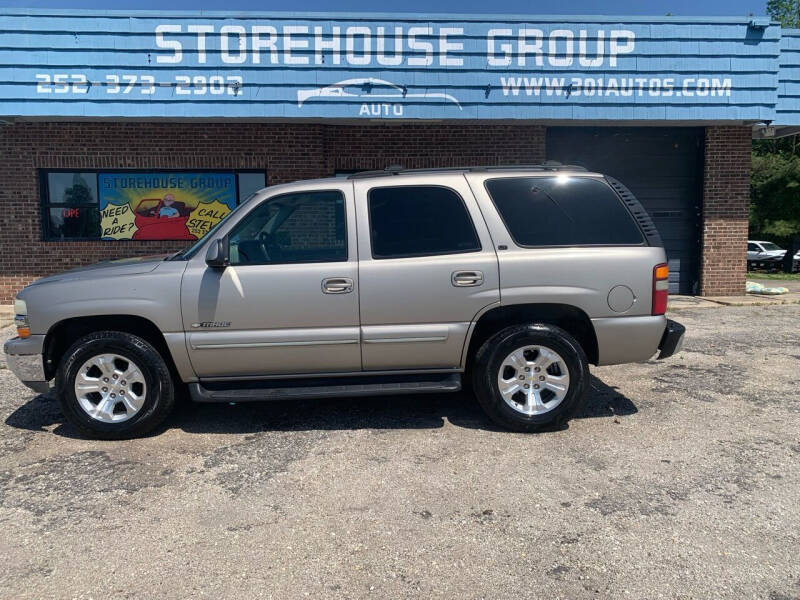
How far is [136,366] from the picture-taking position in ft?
14.5

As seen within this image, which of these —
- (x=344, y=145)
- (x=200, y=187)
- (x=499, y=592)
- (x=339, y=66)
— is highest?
(x=339, y=66)

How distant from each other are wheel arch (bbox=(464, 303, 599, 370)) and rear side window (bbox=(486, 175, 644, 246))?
1.63ft

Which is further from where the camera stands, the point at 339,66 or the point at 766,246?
the point at 766,246

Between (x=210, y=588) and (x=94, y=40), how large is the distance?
9224 mm

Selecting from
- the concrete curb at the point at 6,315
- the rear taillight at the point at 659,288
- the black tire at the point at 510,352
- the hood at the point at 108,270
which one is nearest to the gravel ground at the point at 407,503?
the black tire at the point at 510,352

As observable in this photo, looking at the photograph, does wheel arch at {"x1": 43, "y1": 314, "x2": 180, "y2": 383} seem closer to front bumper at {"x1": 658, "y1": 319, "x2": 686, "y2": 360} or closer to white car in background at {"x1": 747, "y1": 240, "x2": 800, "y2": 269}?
front bumper at {"x1": 658, "y1": 319, "x2": 686, "y2": 360}

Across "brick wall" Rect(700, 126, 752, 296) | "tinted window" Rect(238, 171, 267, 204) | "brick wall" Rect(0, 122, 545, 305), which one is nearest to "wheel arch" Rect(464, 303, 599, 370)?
"brick wall" Rect(0, 122, 545, 305)

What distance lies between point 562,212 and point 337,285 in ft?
5.92

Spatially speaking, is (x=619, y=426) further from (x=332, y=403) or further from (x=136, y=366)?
(x=136, y=366)

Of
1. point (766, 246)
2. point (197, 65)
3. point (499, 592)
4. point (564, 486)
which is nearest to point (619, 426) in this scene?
point (564, 486)

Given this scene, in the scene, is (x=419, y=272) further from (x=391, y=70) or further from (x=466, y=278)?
(x=391, y=70)

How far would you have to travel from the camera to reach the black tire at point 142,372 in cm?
436

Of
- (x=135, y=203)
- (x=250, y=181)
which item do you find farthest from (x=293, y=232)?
(x=135, y=203)

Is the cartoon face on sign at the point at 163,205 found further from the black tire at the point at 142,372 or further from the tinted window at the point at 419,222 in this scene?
the tinted window at the point at 419,222
